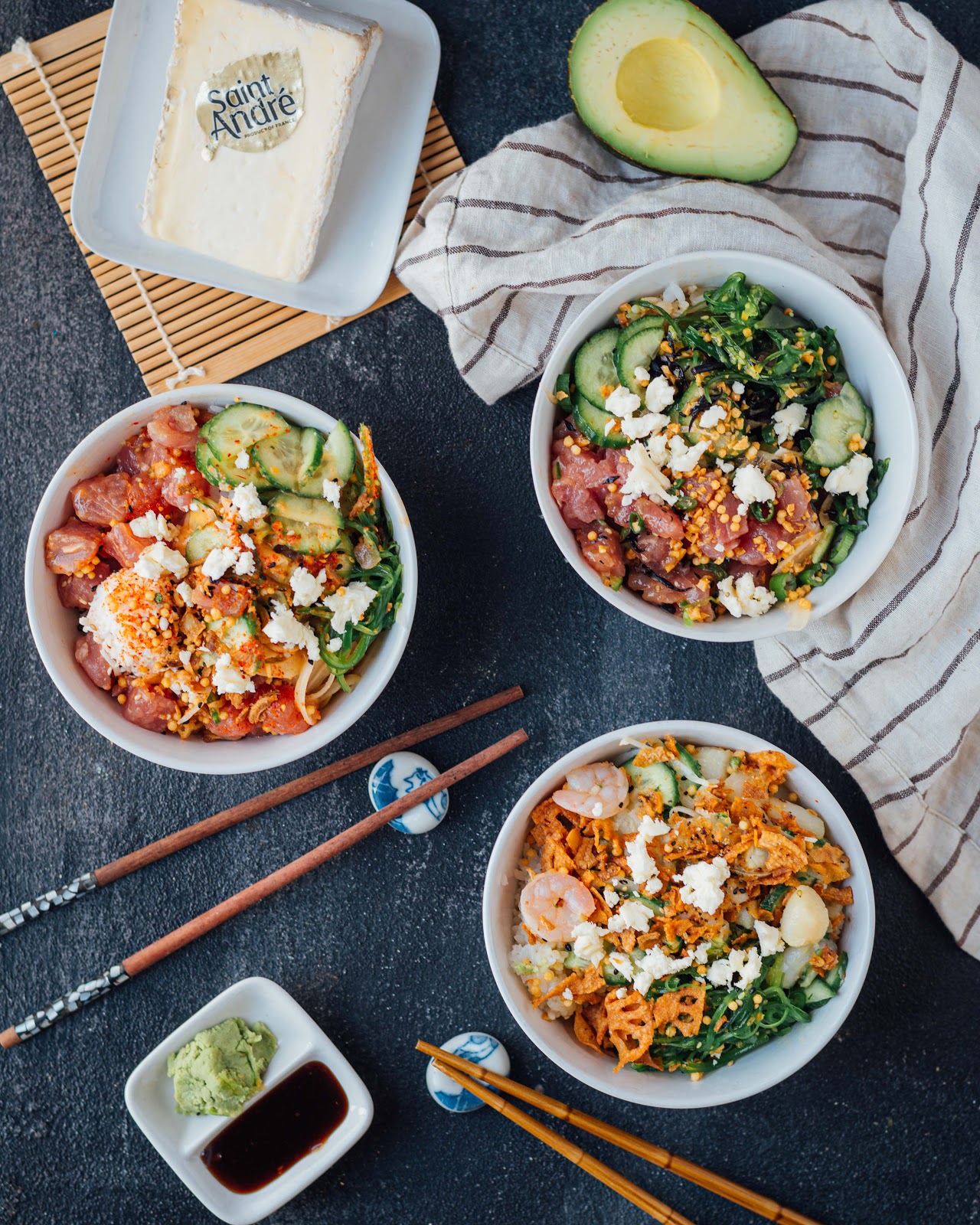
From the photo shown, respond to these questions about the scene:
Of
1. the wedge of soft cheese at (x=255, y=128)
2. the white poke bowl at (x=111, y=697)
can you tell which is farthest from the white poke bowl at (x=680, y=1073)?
the wedge of soft cheese at (x=255, y=128)

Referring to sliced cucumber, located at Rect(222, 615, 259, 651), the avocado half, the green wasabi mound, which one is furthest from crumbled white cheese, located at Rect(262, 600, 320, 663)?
the avocado half

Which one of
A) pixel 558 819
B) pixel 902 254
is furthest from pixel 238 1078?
pixel 902 254

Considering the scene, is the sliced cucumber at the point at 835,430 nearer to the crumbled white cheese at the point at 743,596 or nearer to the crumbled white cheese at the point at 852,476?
the crumbled white cheese at the point at 852,476

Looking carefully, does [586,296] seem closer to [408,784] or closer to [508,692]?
[508,692]

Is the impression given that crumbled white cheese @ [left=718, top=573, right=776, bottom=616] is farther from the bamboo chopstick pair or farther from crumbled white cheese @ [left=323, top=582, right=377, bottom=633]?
crumbled white cheese @ [left=323, top=582, right=377, bottom=633]

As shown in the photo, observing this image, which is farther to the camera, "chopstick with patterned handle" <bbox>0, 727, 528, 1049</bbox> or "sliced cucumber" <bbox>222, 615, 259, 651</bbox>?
"chopstick with patterned handle" <bbox>0, 727, 528, 1049</bbox>

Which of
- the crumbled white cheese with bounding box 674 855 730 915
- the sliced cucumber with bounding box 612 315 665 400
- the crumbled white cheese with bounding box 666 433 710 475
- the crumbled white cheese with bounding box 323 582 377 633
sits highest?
the sliced cucumber with bounding box 612 315 665 400
